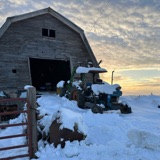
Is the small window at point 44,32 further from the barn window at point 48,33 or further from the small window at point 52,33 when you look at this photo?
the small window at point 52,33

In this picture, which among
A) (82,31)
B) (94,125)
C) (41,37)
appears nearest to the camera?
(94,125)

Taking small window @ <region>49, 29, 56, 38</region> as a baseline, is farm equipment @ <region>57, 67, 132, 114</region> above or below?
below

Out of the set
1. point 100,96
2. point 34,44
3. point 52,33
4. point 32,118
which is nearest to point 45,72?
point 52,33

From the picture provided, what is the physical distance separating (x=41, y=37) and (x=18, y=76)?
3496 millimetres

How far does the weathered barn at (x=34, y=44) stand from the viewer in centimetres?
A: 1522

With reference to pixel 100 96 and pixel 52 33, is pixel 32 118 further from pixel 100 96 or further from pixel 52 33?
pixel 52 33

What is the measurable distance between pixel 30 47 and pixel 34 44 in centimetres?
40

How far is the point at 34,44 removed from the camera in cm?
1642

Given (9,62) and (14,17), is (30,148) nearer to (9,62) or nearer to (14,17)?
(9,62)

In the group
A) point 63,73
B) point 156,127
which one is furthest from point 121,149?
point 63,73

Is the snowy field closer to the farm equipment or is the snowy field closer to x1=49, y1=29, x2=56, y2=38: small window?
the farm equipment

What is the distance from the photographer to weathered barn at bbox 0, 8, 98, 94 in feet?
49.9

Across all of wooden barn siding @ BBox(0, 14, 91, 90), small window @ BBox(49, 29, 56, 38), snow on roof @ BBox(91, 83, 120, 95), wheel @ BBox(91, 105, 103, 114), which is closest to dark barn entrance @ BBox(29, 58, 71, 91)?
wooden barn siding @ BBox(0, 14, 91, 90)

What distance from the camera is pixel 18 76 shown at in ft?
50.8
